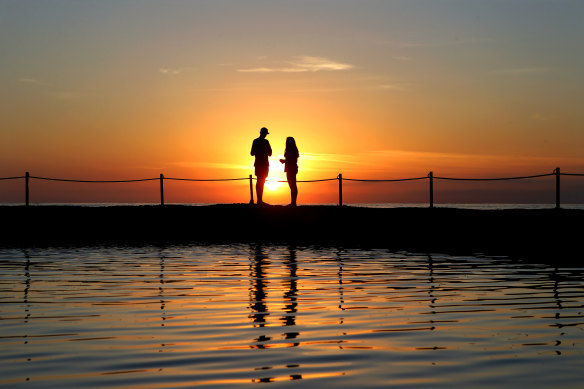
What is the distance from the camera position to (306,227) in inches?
1051

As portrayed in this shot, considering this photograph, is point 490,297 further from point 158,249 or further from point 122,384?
point 158,249

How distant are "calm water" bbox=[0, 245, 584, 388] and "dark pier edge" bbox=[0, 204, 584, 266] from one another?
20.7 feet

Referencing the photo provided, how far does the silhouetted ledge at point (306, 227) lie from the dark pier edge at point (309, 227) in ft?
0.09

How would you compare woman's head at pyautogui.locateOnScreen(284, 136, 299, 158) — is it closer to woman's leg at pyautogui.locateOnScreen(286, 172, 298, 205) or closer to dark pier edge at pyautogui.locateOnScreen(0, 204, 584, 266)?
woman's leg at pyautogui.locateOnScreen(286, 172, 298, 205)

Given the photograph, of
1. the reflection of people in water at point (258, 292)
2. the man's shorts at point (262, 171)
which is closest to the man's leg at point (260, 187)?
the man's shorts at point (262, 171)

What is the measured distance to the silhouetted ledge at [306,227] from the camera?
73.4 feet

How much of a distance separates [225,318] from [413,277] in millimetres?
5305

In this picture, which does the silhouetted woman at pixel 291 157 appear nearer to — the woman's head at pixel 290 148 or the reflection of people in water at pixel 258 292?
the woman's head at pixel 290 148

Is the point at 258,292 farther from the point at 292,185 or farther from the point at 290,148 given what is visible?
the point at 292,185

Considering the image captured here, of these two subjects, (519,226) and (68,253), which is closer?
(68,253)

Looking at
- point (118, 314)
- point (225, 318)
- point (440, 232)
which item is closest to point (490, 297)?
point (225, 318)

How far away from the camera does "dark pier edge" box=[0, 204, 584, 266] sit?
22.2 m

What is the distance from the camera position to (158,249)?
21.0 m

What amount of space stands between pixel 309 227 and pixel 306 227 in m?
0.09
